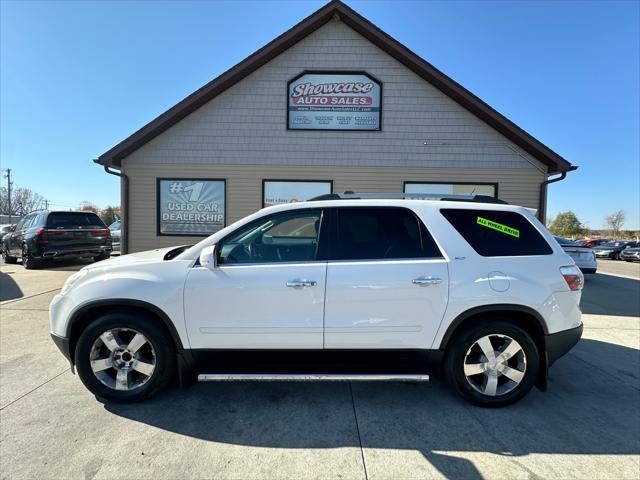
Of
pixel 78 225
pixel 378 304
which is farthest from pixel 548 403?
pixel 78 225

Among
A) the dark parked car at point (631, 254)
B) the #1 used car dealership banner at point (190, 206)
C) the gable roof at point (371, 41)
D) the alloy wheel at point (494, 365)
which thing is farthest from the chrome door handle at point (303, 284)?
the dark parked car at point (631, 254)

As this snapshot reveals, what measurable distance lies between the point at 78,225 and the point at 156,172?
12.4 feet

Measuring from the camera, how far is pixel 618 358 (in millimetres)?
4098

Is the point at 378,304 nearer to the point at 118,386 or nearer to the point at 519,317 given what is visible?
the point at 519,317

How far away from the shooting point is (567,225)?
6094 cm

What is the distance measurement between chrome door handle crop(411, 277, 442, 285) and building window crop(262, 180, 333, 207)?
5805 mm

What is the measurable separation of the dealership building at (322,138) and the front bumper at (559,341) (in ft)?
19.1

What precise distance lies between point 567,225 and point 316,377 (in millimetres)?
74455

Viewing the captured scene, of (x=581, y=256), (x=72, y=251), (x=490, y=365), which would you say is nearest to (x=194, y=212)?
(x=72, y=251)

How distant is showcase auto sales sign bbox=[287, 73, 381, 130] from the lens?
328 inches

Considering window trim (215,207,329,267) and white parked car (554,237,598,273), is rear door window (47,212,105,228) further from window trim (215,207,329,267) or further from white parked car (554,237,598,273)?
white parked car (554,237,598,273)

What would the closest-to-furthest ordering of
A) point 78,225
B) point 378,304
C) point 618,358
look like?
point 378,304, point 618,358, point 78,225

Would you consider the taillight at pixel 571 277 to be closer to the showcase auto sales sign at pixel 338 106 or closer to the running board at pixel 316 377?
the running board at pixel 316 377

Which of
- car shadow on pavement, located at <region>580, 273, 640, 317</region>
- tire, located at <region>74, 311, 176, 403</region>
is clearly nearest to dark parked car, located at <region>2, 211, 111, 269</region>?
tire, located at <region>74, 311, 176, 403</region>
